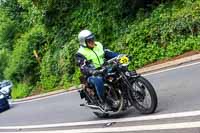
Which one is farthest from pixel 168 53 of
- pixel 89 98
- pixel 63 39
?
pixel 63 39

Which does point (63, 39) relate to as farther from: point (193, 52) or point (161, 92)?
point (161, 92)

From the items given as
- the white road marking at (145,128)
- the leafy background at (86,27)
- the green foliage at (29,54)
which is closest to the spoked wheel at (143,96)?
the white road marking at (145,128)

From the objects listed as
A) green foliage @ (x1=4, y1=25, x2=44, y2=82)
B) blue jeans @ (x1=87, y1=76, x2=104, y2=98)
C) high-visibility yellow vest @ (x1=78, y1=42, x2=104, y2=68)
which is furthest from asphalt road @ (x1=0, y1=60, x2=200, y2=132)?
green foliage @ (x1=4, y1=25, x2=44, y2=82)

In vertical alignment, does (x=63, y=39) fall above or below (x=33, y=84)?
above

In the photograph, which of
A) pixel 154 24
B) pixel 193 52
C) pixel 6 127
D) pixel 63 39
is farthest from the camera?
pixel 63 39

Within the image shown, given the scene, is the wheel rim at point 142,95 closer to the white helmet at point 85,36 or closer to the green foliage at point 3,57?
the white helmet at point 85,36

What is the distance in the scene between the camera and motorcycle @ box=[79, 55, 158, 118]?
29.3 ft

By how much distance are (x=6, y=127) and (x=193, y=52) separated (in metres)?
6.34

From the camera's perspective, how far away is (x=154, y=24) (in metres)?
19.4

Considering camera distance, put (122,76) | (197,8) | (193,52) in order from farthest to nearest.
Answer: (197,8)
(193,52)
(122,76)

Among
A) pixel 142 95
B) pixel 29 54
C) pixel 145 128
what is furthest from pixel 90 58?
pixel 29 54

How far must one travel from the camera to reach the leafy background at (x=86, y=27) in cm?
1822

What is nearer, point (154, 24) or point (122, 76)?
point (122, 76)

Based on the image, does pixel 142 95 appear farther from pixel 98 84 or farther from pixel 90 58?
pixel 90 58
